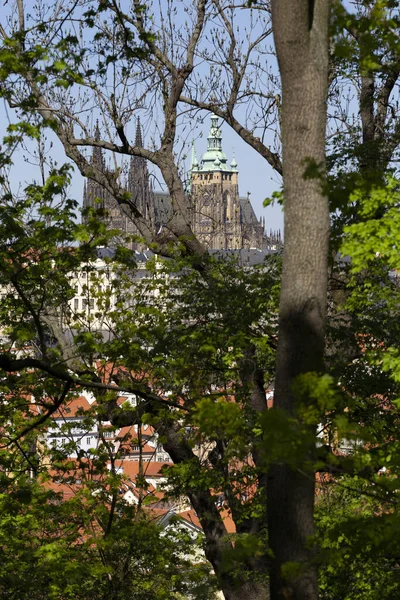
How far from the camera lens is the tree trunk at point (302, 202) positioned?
457 cm

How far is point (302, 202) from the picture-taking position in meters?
4.72

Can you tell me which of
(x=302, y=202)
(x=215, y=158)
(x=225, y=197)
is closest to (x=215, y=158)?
(x=215, y=158)

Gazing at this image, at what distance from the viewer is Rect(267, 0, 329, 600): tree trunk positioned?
4.57 metres

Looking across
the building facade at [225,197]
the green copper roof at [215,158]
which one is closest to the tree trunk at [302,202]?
the building facade at [225,197]

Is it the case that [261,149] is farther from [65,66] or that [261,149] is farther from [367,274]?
[65,66]

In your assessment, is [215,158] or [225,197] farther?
[215,158]

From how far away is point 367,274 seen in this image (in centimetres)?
1107

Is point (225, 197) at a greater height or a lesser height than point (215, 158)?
lesser

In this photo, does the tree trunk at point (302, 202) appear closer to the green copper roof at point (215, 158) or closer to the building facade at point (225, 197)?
the building facade at point (225, 197)

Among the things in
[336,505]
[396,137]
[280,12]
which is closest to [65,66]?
[280,12]

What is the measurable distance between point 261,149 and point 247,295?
13.4 feet

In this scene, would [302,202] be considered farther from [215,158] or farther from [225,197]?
[215,158]

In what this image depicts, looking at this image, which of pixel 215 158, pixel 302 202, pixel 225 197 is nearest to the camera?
pixel 302 202

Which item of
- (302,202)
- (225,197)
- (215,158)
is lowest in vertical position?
(302,202)
